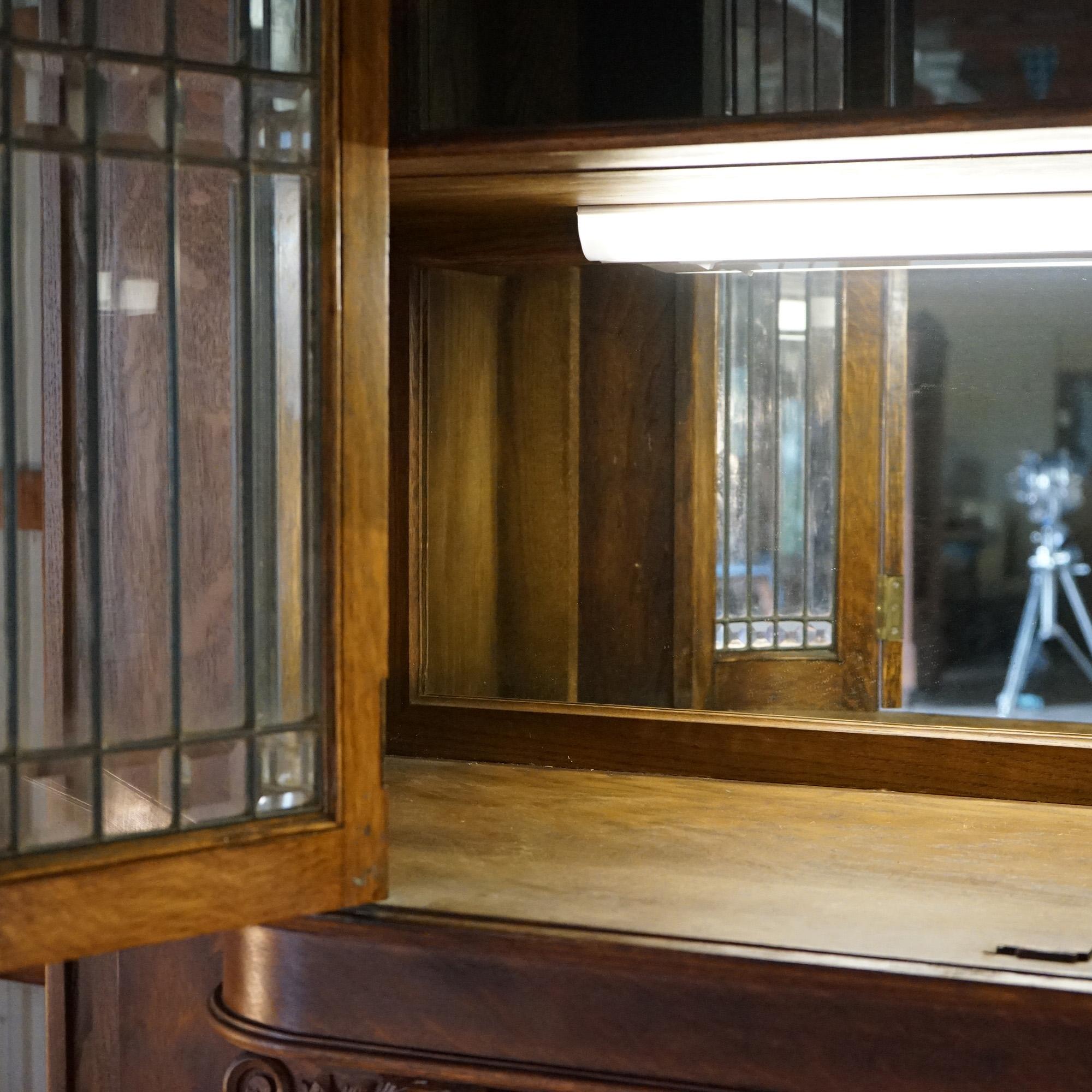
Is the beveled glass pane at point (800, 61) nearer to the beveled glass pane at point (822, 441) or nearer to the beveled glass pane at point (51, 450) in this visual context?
the beveled glass pane at point (822, 441)

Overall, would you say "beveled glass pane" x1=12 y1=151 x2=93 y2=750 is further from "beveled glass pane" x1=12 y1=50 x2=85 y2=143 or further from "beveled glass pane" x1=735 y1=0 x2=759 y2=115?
"beveled glass pane" x1=735 y1=0 x2=759 y2=115

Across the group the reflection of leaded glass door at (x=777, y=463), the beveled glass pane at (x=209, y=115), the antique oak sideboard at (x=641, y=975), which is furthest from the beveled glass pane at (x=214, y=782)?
the reflection of leaded glass door at (x=777, y=463)

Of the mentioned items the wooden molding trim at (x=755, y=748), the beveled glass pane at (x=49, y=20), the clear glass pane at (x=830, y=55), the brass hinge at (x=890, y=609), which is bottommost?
the wooden molding trim at (x=755, y=748)

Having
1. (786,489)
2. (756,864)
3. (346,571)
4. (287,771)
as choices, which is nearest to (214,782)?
(287,771)

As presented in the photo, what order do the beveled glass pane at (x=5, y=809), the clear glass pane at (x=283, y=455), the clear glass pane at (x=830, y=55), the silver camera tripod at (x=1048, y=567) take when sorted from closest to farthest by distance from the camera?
the beveled glass pane at (x=5, y=809), the clear glass pane at (x=283, y=455), the clear glass pane at (x=830, y=55), the silver camera tripod at (x=1048, y=567)

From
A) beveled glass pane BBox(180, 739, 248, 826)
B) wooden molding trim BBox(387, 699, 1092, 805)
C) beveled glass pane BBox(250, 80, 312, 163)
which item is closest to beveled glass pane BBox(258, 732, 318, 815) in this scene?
beveled glass pane BBox(180, 739, 248, 826)

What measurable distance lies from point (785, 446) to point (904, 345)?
0.17 metres

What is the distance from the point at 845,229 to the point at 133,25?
74 centimetres

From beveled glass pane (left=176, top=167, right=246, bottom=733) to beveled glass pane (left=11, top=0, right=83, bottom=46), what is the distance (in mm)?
132

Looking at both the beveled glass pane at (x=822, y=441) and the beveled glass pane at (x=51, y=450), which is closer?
the beveled glass pane at (x=51, y=450)

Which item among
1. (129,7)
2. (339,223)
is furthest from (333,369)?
(129,7)

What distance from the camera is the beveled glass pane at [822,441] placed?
59.2 inches

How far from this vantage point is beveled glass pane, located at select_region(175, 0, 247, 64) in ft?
3.36

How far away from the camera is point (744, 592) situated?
155cm
